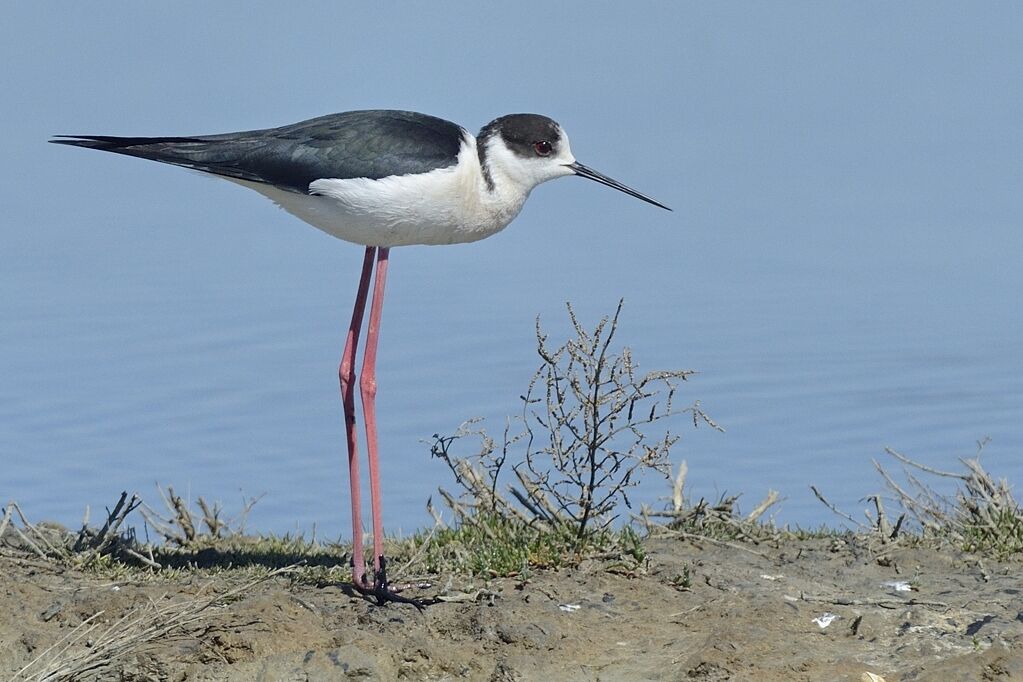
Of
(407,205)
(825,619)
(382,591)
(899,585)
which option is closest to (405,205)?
(407,205)

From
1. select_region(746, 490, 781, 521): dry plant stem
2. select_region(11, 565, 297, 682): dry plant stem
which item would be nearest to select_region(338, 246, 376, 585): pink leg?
select_region(11, 565, 297, 682): dry plant stem

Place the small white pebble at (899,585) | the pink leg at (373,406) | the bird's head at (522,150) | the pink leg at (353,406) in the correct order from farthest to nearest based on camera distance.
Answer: the bird's head at (522,150) → the pink leg at (353,406) → the pink leg at (373,406) → the small white pebble at (899,585)

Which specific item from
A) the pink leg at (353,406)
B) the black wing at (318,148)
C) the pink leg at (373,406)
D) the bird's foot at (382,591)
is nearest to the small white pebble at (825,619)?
the bird's foot at (382,591)

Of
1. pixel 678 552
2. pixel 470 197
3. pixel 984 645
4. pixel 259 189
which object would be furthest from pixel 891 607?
pixel 259 189

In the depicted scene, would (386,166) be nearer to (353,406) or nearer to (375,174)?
(375,174)

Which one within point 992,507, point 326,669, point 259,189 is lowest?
point 326,669

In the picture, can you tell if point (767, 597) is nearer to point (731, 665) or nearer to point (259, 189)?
point (731, 665)

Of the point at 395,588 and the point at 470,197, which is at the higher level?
the point at 470,197

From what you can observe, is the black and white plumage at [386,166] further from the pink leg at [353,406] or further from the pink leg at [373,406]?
the pink leg at [353,406]

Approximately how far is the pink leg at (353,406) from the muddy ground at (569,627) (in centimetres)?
21

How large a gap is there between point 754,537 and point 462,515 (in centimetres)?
119

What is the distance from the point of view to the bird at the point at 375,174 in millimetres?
6258

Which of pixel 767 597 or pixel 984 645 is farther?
pixel 767 597

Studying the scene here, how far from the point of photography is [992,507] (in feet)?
22.0
